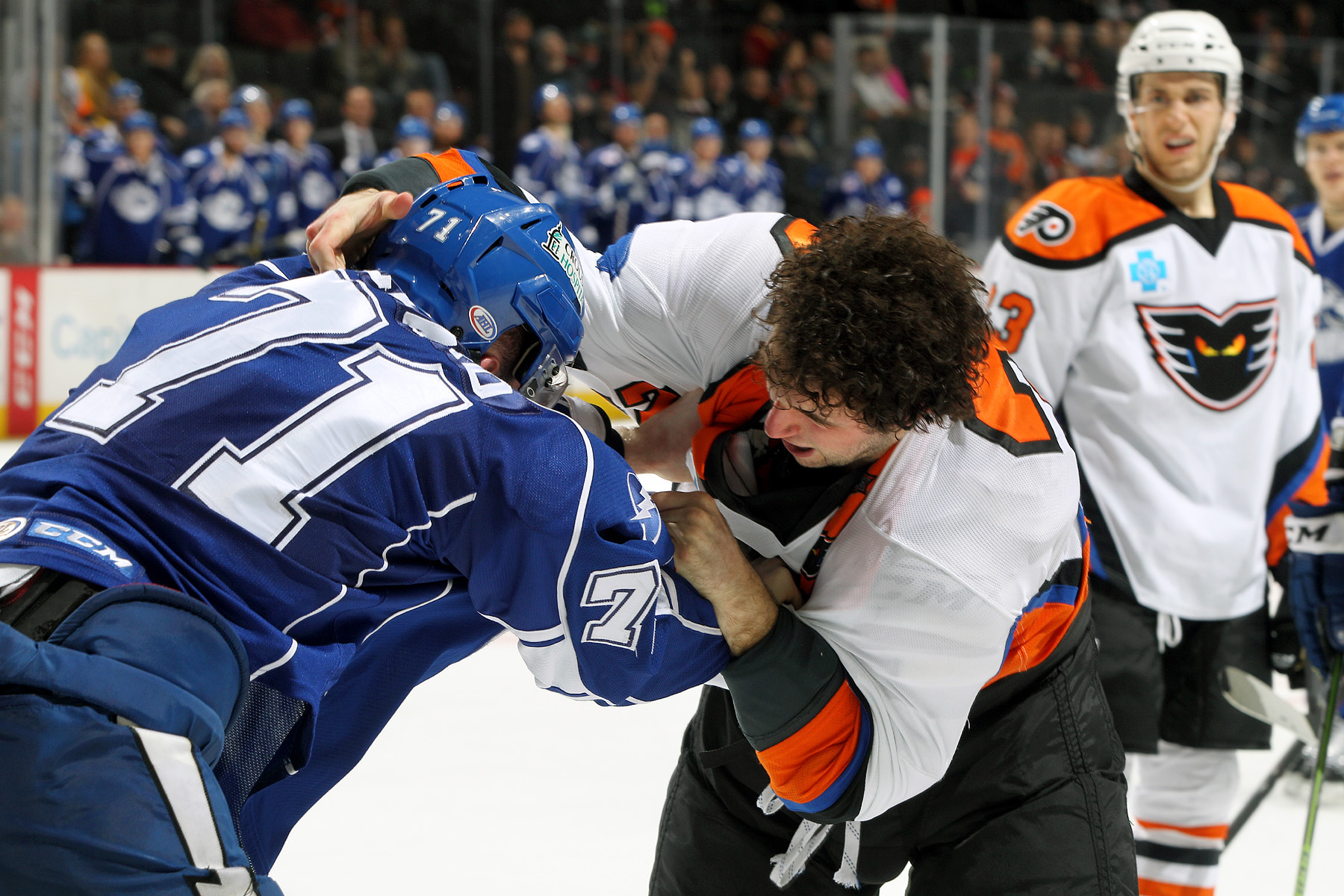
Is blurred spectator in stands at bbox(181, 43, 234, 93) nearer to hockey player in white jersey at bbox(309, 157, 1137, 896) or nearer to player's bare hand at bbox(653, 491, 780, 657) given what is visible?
hockey player in white jersey at bbox(309, 157, 1137, 896)

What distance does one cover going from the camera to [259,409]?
1285 millimetres

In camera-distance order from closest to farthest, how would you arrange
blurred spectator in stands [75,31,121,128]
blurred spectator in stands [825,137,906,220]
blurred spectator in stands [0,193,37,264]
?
1. blurred spectator in stands [0,193,37,264]
2. blurred spectator in stands [75,31,121,128]
3. blurred spectator in stands [825,137,906,220]

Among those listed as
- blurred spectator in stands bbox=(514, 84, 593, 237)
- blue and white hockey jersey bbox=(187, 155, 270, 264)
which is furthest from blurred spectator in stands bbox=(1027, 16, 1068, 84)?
blue and white hockey jersey bbox=(187, 155, 270, 264)

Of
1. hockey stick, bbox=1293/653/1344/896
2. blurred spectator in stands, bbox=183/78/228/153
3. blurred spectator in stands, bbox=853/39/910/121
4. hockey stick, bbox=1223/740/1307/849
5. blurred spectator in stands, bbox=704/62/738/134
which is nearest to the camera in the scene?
hockey stick, bbox=1293/653/1344/896

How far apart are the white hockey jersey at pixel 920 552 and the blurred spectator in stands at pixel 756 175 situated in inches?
414

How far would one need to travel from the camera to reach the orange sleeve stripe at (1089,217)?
111 inches

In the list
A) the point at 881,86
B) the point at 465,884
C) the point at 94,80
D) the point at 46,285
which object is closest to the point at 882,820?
the point at 465,884

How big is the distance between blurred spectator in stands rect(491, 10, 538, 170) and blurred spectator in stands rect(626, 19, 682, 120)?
3.35 ft

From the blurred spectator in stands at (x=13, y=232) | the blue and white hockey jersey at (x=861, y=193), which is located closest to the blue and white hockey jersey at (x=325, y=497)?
the blurred spectator in stands at (x=13, y=232)

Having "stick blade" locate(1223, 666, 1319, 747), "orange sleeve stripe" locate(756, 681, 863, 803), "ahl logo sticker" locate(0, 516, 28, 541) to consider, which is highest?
"ahl logo sticker" locate(0, 516, 28, 541)

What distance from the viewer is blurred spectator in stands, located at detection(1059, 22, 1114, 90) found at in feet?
37.8

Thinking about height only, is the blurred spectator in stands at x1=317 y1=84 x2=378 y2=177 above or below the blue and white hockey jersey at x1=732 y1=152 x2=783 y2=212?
above

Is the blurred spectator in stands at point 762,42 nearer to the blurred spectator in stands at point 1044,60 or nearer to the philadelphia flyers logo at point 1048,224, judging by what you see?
the blurred spectator in stands at point 1044,60

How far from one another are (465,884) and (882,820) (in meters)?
1.40
